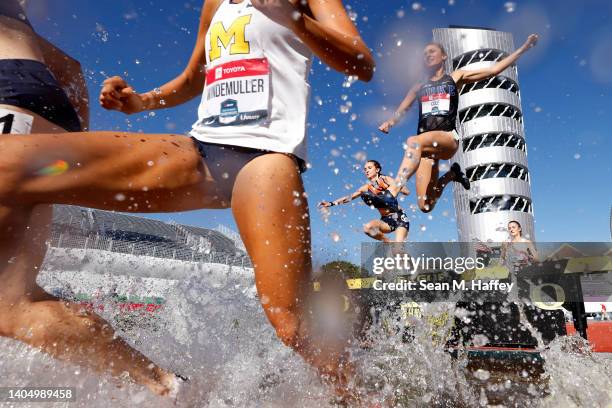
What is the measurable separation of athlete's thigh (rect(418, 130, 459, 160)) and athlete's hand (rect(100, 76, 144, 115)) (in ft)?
12.6

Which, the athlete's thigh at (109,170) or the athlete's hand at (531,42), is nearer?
the athlete's thigh at (109,170)

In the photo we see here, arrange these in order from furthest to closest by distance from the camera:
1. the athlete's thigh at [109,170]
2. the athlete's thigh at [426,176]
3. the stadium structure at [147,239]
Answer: the stadium structure at [147,239] < the athlete's thigh at [426,176] < the athlete's thigh at [109,170]

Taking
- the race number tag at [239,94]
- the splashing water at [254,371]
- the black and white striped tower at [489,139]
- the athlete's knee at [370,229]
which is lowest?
the splashing water at [254,371]

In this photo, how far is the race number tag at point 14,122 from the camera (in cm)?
162

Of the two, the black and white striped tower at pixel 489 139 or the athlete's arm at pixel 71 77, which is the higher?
the black and white striped tower at pixel 489 139

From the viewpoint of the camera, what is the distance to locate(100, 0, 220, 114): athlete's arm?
1747 millimetres

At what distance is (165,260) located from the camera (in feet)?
111

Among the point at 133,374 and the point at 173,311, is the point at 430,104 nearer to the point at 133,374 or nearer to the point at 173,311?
the point at 173,311

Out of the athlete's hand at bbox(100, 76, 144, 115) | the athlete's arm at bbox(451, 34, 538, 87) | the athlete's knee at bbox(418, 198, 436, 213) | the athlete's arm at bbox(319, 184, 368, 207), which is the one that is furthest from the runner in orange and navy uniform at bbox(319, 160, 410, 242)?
the athlete's hand at bbox(100, 76, 144, 115)

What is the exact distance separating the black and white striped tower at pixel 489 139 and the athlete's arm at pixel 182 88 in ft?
116

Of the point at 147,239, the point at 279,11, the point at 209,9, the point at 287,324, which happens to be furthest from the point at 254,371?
the point at 147,239

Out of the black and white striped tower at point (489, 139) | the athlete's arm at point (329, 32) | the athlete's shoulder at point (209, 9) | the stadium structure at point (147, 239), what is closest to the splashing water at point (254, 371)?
the athlete's arm at point (329, 32)

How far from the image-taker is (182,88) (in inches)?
76.9

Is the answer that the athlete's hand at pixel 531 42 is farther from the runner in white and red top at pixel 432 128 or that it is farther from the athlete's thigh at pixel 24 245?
the athlete's thigh at pixel 24 245
